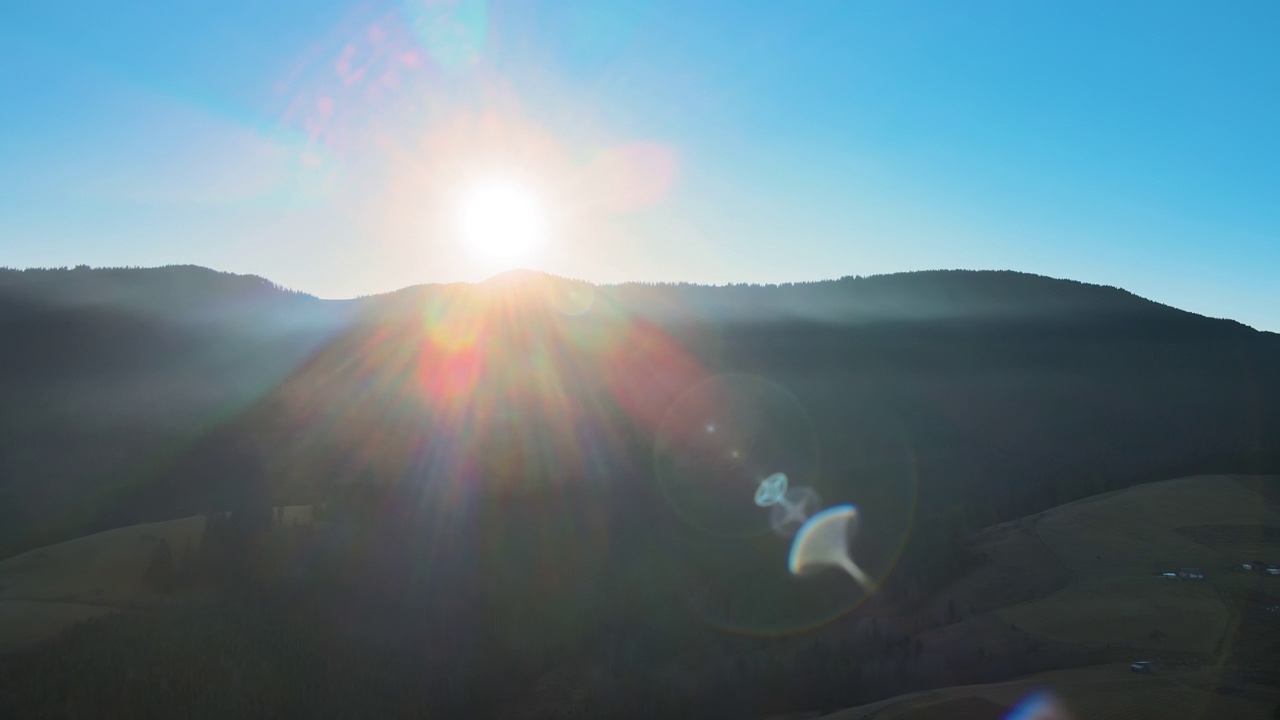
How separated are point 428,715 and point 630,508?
28.8 metres

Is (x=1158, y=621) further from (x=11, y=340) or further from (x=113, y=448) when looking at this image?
(x=11, y=340)

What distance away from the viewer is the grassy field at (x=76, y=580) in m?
18.8

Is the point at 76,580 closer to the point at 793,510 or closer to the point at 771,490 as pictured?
the point at 793,510

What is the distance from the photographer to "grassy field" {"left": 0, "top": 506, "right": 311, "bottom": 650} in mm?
18812

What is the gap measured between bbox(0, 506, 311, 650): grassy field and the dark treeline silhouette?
822mm

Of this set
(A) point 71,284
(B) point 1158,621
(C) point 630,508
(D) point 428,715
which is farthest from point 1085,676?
(A) point 71,284

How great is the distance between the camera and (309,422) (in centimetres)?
5775

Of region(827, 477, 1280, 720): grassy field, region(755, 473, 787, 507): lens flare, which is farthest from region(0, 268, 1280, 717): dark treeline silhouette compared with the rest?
region(755, 473, 787, 507): lens flare

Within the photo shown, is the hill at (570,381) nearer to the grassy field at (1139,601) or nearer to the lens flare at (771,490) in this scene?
the lens flare at (771,490)

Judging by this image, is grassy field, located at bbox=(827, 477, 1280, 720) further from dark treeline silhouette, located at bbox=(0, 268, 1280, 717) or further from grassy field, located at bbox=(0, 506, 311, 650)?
grassy field, located at bbox=(0, 506, 311, 650)

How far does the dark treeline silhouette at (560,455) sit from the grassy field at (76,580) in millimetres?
822

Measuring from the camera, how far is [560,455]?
56.4 m

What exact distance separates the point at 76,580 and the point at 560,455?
35.7 metres

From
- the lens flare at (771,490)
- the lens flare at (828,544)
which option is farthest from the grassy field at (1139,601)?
the lens flare at (771,490)
